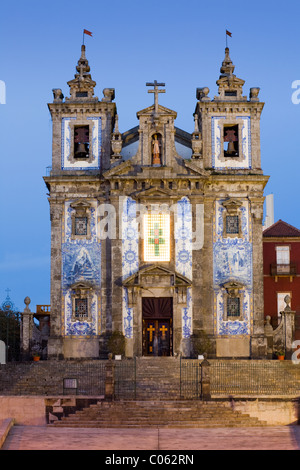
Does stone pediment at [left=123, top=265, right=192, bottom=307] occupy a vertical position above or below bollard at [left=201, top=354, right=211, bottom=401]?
above

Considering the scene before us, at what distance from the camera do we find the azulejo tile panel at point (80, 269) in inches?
1581

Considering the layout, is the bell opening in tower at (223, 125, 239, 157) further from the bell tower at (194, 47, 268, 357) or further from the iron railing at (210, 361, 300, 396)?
the iron railing at (210, 361, 300, 396)

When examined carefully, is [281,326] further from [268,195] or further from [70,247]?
[268,195]

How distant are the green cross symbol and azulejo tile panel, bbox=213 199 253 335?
2705mm

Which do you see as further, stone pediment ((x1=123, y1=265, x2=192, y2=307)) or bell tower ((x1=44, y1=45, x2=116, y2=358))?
bell tower ((x1=44, y1=45, x2=116, y2=358))

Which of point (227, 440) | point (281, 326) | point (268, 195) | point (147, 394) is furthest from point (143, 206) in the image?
point (268, 195)

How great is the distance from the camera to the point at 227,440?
26.1 metres

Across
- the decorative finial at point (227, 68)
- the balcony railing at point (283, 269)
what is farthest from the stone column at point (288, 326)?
the decorative finial at point (227, 68)

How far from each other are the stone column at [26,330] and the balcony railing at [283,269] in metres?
14.7

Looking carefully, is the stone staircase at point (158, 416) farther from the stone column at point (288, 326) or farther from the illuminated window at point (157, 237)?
the illuminated window at point (157, 237)

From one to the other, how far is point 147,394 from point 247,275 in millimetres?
11166

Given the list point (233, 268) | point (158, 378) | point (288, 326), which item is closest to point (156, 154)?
point (233, 268)

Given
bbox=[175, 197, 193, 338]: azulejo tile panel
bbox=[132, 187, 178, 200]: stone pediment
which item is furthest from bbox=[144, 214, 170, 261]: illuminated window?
bbox=[132, 187, 178, 200]: stone pediment

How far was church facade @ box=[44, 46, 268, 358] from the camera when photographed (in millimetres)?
39688
